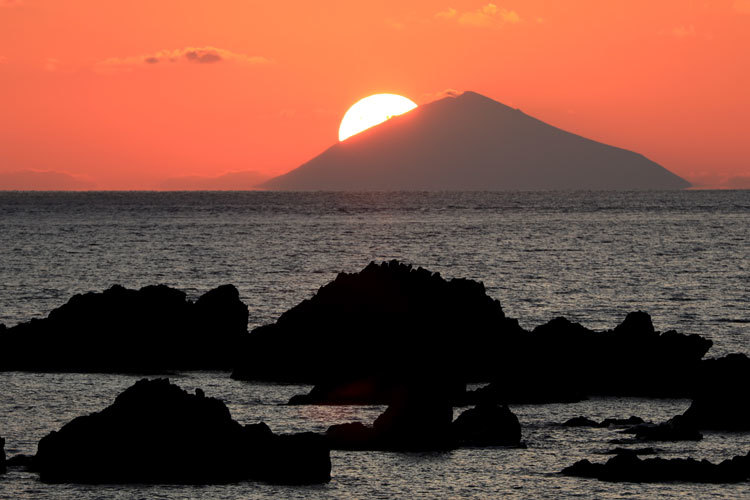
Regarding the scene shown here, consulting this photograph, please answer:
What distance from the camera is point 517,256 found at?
11350 centimetres

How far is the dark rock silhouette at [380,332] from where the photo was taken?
1678 inches

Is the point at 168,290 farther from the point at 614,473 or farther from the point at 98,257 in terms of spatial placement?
the point at 98,257

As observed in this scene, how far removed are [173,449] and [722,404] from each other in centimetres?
1632

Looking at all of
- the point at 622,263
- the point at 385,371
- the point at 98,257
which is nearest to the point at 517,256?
the point at 622,263

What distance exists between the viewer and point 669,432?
103 ft

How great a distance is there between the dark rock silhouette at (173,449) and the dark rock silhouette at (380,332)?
14054 millimetres

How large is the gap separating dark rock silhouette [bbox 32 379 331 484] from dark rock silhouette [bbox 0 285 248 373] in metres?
17.7

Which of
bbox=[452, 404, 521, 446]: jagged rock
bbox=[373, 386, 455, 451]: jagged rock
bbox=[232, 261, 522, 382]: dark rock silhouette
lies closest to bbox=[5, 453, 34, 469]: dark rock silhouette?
bbox=[373, 386, 455, 451]: jagged rock

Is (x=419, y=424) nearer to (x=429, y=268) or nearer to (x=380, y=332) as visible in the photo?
(x=380, y=332)

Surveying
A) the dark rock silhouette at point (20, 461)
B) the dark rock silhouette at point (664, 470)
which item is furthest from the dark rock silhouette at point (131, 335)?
Answer: the dark rock silhouette at point (664, 470)

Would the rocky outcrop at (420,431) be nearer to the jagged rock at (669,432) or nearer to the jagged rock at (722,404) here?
the jagged rock at (669,432)

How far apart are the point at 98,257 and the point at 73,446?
9199cm

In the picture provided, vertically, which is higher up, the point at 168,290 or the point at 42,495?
the point at 168,290

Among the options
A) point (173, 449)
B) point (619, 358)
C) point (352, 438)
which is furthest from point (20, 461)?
point (619, 358)
